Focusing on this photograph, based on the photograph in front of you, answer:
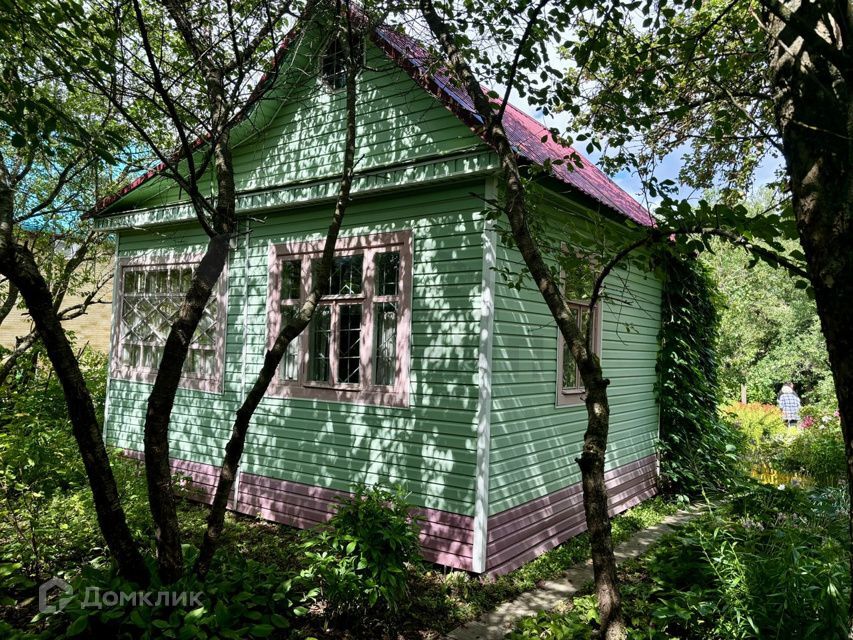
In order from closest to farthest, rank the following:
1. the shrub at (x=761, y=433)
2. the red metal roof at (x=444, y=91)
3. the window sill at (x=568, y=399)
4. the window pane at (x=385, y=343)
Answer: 1. the red metal roof at (x=444, y=91)
2. the window pane at (x=385, y=343)
3. the window sill at (x=568, y=399)
4. the shrub at (x=761, y=433)

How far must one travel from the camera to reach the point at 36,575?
4.44 m

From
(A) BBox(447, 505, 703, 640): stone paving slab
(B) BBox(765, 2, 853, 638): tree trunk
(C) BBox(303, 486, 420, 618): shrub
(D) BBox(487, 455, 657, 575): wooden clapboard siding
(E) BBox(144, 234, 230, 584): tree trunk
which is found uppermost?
(B) BBox(765, 2, 853, 638): tree trunk

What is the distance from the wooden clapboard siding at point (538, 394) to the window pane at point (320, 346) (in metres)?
2.38

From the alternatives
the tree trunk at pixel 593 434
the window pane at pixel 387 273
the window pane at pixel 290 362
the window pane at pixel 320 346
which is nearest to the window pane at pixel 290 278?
the window pane at pixel 290 362

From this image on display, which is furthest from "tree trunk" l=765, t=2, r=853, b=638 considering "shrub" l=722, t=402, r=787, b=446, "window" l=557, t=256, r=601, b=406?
"shrub" l=722, t=402, r=787, b=446

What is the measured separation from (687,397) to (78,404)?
29.5 ft

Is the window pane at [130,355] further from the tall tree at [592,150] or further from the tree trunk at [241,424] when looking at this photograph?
the tall tree at [592,150]

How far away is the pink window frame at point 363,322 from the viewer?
600 centimetres

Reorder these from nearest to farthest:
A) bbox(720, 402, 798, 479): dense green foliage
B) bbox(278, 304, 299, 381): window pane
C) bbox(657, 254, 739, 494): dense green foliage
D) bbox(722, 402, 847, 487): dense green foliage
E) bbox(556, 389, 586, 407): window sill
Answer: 1. bbox(556, 389, 586, 407): window sill
2. bbox(278, 304, 299, 381): window pane
3. bbox(657, 254, 739, 494): dense green foliage
4. bbox(722, 402, 847, 487): dense green foliage
5. bbox(720, 402, 798, 479): dense green foliage

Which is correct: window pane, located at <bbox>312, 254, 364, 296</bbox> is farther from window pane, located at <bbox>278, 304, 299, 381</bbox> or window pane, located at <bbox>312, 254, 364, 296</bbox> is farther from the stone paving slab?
the stone paving slab

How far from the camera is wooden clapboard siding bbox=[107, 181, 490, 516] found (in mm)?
5586

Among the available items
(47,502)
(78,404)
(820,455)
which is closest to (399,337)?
(78,404)

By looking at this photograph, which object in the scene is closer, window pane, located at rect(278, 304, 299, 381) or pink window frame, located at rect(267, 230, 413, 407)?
pink window frame, located at rect(267, 230, 413, 407)

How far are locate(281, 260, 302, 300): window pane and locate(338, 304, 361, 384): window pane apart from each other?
3.00 ft
